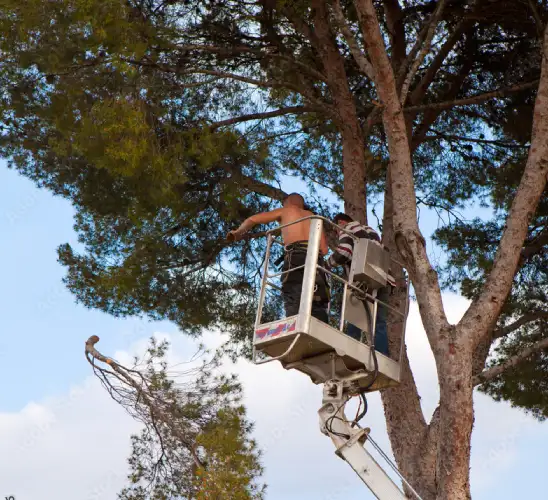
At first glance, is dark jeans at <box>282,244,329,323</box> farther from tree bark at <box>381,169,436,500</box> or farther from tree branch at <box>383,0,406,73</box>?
tree branch at <box>383,0,406,73</box>

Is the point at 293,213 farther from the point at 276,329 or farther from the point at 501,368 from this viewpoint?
the point at 501,368

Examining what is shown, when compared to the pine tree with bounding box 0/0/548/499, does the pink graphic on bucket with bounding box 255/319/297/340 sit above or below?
below

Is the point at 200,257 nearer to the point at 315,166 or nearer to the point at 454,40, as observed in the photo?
the point at 315,166

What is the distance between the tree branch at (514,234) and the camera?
762cm

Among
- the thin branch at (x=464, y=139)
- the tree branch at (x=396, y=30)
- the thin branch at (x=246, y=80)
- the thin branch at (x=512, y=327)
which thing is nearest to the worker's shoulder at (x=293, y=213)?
the thin branch at (x=246, y=80)

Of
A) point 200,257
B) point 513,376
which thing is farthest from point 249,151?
point 513,376

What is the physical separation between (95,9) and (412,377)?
461 cm

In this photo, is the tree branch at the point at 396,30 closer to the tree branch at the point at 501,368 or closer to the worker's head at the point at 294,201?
the worker's head at the point at 294,201

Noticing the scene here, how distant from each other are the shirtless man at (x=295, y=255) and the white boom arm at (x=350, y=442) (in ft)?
2.00

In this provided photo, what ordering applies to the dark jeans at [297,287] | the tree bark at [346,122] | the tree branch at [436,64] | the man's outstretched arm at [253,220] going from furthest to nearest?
the tree branch at [436,64] < the tree bark at [346,122] < the man's outstretched arm at [253,220] < the dark jeans at [297,287]

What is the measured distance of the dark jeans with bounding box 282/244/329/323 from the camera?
281 inches

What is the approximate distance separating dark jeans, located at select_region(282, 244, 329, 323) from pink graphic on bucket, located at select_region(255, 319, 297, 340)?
356 millimetres

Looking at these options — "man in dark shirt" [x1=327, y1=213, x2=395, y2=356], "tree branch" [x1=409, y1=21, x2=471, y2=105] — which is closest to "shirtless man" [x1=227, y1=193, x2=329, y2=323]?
"man in dark shirt" [x1=327, y1=213, x2=395, y2=356]

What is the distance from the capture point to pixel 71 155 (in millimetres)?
10539
